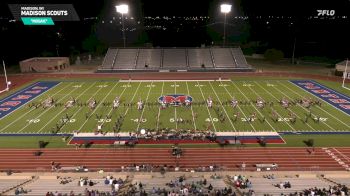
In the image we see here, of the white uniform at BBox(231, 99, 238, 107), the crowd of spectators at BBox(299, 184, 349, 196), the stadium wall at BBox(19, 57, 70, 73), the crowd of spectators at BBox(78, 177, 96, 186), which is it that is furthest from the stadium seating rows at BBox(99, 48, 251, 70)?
the crowd of spectators at BBox(299, 184, 349, 196)

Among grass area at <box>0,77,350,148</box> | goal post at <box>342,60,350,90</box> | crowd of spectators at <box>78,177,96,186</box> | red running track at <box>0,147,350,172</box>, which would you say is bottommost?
red running track at <box>0,147,350,172</box>

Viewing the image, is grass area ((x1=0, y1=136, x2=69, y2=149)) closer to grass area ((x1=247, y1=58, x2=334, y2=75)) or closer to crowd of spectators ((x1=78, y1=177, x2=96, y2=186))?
crowd of spectators ((x1=78, y1=177, x2=96, y2=186))

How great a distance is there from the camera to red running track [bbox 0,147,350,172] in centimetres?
2150

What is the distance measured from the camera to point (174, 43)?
74.1 metres

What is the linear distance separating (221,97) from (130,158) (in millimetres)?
17243

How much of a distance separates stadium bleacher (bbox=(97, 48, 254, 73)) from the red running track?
33350 mm

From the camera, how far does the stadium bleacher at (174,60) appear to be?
56.6 m

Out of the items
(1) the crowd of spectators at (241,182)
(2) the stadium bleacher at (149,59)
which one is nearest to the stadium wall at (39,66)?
(2) the stadium bleacher at (149,59)

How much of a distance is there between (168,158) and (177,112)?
9.42 m

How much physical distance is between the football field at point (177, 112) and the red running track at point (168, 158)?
3808 mm

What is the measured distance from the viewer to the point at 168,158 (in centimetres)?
2256

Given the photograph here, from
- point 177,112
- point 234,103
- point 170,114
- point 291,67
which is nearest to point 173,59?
point 291,67

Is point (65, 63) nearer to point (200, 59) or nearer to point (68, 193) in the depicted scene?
point (200, 59)

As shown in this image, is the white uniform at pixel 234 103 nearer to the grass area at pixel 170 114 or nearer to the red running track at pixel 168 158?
the grass area at pixel 170 114
